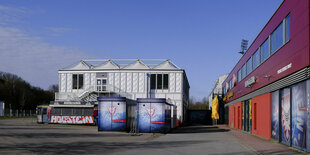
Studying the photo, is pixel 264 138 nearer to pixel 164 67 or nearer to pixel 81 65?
pixel 164 67

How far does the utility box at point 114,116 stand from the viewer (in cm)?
2559

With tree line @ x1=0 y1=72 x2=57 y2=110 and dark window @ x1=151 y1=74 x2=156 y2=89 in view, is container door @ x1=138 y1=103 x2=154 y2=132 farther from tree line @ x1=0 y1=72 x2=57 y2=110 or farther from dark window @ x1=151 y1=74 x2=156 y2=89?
tree line @ x1=0 y1=72 x2=57 y2=110

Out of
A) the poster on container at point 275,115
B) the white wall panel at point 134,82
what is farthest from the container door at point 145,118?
the white wall panel at point 134,82

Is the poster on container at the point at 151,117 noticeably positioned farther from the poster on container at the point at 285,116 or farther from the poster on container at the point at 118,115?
the poster on container at the point at 285,116

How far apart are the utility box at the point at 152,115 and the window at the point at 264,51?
7.58m

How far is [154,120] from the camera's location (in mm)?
25828

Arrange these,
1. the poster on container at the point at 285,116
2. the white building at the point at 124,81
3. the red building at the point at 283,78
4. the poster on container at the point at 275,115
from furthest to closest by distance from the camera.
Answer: the white building at the point at 124,81 → the poster on container at the point at 275,115 → the poster on container at the point at 285,116 → the red building at the point at 283,78

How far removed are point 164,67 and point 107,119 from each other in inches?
806

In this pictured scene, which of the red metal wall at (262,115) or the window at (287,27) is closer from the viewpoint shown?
the window at (287,27)

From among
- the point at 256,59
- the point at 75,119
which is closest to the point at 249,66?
the point at 256,59

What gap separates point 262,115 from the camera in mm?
21203

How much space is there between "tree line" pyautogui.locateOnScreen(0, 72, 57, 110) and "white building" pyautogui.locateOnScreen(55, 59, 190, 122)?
39.3 meters

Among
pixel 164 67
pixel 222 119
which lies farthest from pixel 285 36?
pixel 222 119

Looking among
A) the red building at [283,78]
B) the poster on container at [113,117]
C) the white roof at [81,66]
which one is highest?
the white roof at [81,66]
